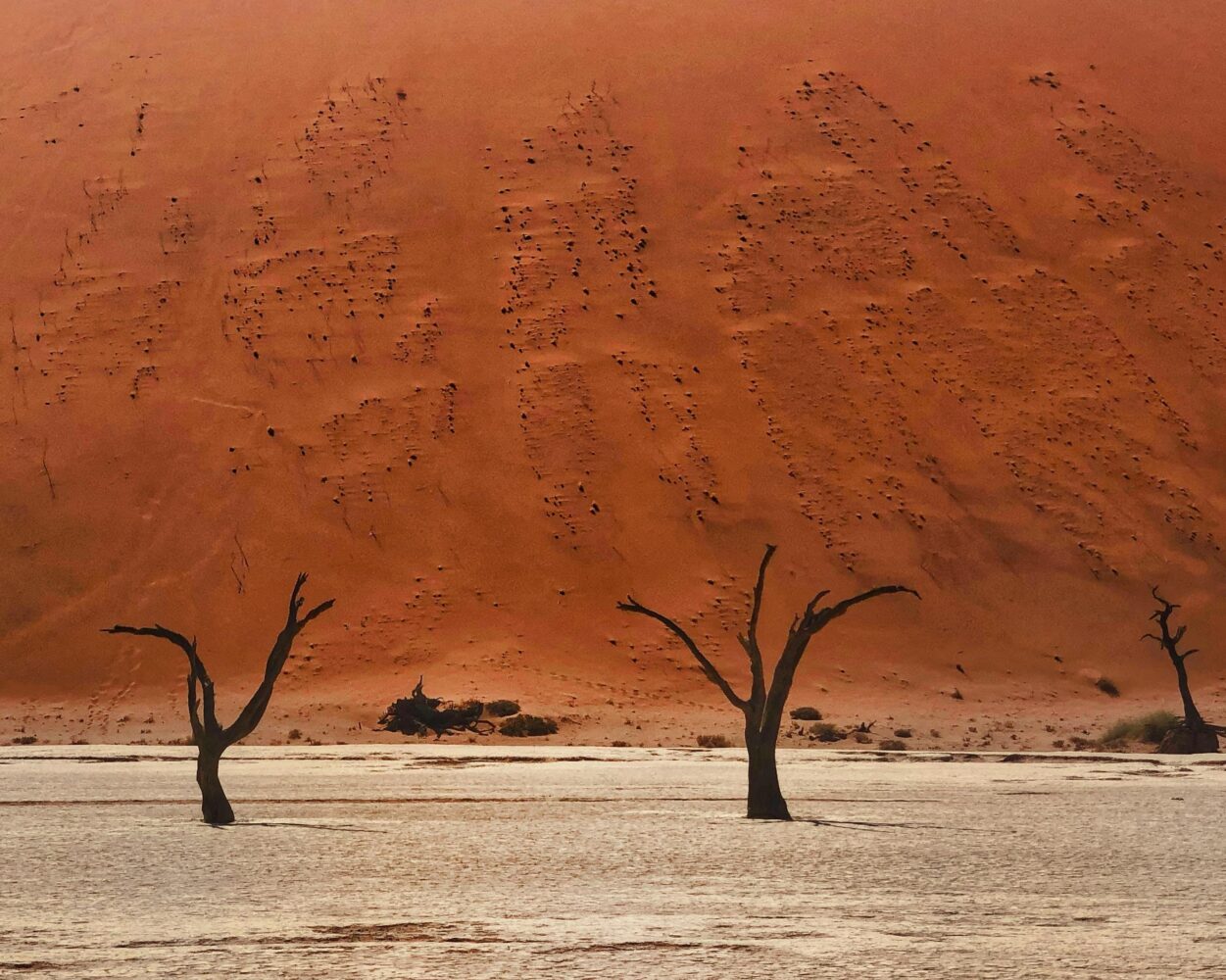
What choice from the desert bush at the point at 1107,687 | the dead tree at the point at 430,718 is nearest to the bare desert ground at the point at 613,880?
the dead tree at the point at 430,718

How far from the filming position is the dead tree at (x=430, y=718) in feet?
126

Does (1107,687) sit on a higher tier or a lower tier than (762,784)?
higher

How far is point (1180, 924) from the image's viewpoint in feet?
33.5

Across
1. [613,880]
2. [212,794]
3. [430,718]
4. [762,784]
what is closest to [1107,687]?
[430,718]

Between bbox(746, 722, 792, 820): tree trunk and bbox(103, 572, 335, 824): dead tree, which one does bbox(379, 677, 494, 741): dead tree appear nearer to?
bbox(103, 572, 335, 824): dead tree

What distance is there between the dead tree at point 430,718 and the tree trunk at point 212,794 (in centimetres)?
1982

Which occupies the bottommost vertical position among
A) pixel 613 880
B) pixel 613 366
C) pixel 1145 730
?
pixel 613 880

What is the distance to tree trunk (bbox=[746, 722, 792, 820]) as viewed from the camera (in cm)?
1830

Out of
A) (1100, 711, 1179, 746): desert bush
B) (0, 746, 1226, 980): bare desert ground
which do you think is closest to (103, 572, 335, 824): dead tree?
(0, 746, 1226, 980): bare desert ground

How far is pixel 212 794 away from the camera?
1792 centimetres

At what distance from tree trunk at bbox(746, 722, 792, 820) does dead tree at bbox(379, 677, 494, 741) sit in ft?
A: 66.0

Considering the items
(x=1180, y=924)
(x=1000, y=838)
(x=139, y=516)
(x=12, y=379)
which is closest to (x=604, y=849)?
(x=1000, y=838)

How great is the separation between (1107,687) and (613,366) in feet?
52.6

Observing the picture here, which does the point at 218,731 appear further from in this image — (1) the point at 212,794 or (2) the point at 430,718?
(2) the point at 430,718
